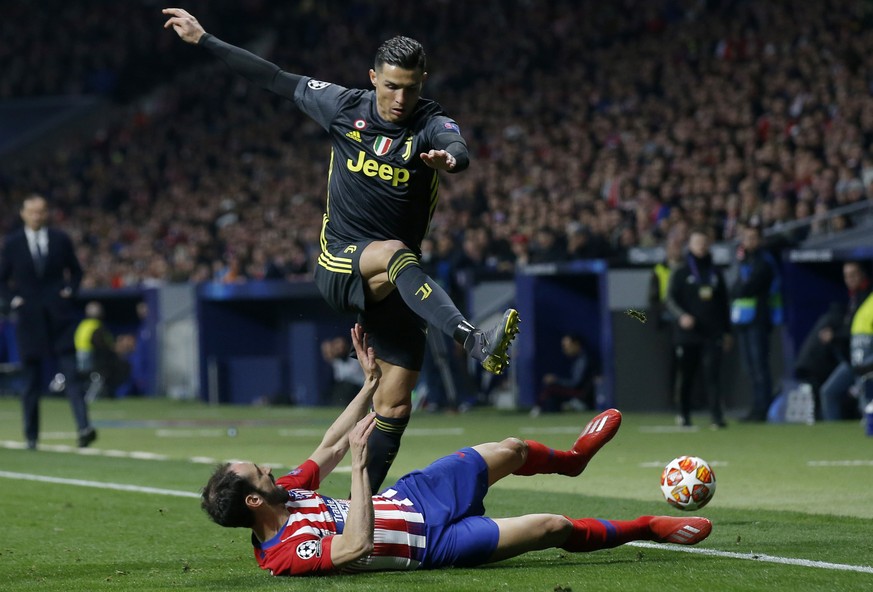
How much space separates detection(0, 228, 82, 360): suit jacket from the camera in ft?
44.2

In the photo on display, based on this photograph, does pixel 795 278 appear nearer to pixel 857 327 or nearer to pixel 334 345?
pixel 857 327

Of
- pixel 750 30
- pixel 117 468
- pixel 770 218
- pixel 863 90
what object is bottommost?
pixel 117 468

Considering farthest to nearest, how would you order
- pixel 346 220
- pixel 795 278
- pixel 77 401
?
pixel 795 278, pixel 77 401, pixel 346 220

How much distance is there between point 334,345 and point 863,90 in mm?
8212

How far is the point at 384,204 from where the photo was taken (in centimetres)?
686

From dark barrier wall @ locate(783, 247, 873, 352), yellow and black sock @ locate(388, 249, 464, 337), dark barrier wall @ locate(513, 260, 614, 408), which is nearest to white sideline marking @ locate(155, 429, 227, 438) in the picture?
dark barrier wall @ locate(513, 260, 614, 408)

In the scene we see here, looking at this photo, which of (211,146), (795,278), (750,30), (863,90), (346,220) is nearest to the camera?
(346,220)

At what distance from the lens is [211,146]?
34000 millimetres

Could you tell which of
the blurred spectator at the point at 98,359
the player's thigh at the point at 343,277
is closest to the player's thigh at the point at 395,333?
the player's thigh at the point at 343,277

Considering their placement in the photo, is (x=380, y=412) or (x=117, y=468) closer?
(x=380, y=412)

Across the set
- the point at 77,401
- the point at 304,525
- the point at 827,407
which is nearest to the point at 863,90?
the point at 827,407

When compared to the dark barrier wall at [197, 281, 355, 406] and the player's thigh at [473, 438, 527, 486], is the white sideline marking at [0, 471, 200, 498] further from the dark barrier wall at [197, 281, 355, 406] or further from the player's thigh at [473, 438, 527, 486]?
Answer: the dark barrier wall at [197, 281, 355, 406]

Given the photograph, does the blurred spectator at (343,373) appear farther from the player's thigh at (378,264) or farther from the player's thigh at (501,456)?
the player's thigh at (501,456)

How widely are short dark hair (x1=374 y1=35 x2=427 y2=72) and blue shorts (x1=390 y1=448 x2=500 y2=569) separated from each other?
6.16ft
